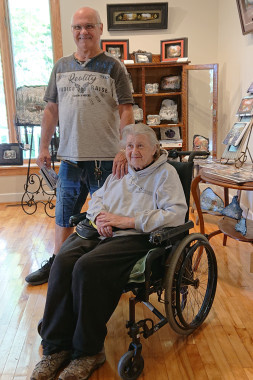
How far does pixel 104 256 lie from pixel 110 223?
0.19m

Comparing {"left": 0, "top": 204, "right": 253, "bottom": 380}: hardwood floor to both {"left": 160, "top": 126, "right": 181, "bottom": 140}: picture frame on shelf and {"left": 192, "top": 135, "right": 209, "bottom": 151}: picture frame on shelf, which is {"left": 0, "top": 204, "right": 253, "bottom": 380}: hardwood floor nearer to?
{"left": 192, "top": 135, "right": 209, "bottom": 151}: picture frame on shelf

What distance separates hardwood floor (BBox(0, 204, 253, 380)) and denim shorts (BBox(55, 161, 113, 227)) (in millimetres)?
518

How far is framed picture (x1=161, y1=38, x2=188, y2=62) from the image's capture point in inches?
152

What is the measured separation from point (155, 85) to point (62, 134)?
2.20 metres

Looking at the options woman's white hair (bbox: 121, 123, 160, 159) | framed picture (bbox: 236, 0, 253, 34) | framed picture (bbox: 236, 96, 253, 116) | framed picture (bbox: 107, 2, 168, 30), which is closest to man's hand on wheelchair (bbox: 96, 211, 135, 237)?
woman's white hair (bbox: 121, 123, 160, 159)

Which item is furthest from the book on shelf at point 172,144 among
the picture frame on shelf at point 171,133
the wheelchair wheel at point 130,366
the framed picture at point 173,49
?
the wheelchair wheel at point 130,366

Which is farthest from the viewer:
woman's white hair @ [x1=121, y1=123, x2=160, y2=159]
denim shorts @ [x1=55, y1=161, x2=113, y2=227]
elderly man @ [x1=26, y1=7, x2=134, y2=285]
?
denim shorts @ [x1=55, y1=161, x2=113, y2=227]

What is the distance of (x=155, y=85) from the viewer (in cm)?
398

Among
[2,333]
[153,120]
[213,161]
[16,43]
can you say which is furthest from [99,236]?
[16,43]

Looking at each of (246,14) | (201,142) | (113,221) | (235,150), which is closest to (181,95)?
(201,142)

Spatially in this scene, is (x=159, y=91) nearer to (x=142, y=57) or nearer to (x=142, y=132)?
(x=142, y=57)

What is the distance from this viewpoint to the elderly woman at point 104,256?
1.40 meters

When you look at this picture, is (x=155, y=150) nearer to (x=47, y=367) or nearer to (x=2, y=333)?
(x=47, y=367)

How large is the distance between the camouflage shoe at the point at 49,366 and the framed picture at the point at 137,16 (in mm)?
3490
